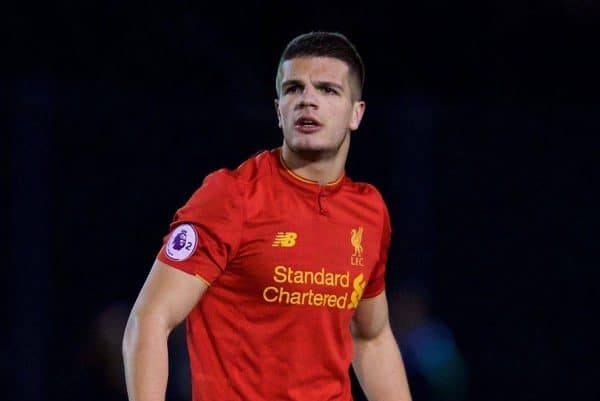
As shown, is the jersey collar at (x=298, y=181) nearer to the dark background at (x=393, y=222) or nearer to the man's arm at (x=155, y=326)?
the man's arm at (x=155, y=326)

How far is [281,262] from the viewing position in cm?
Result: 354

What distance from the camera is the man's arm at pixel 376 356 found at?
403 cm

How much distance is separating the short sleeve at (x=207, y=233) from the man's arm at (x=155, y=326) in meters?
0.03

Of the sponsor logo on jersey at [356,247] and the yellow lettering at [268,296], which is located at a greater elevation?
the sponsor logo on jersey at [356,247]

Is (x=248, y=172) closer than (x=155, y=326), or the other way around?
(x=155, y=326)

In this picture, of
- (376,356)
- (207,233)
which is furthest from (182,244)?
(376,356)

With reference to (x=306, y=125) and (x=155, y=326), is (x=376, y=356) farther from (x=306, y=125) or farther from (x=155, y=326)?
(x=155, y=326)

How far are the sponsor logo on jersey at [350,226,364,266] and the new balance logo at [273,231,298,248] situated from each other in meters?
0.22

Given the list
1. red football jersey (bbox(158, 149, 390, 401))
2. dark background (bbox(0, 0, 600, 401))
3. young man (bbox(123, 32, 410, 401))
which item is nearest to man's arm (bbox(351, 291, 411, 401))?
young man (bbox(123, 32, 410, 401))

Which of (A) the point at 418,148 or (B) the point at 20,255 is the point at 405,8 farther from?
(B) the point at 20,255

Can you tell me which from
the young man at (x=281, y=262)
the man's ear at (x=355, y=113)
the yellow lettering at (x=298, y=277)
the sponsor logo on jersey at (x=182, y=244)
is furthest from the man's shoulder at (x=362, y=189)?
the sponsor logo on jersey at (x=182, y=244)

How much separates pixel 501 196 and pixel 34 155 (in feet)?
7.67

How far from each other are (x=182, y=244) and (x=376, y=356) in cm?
92

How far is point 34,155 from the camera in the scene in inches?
247
